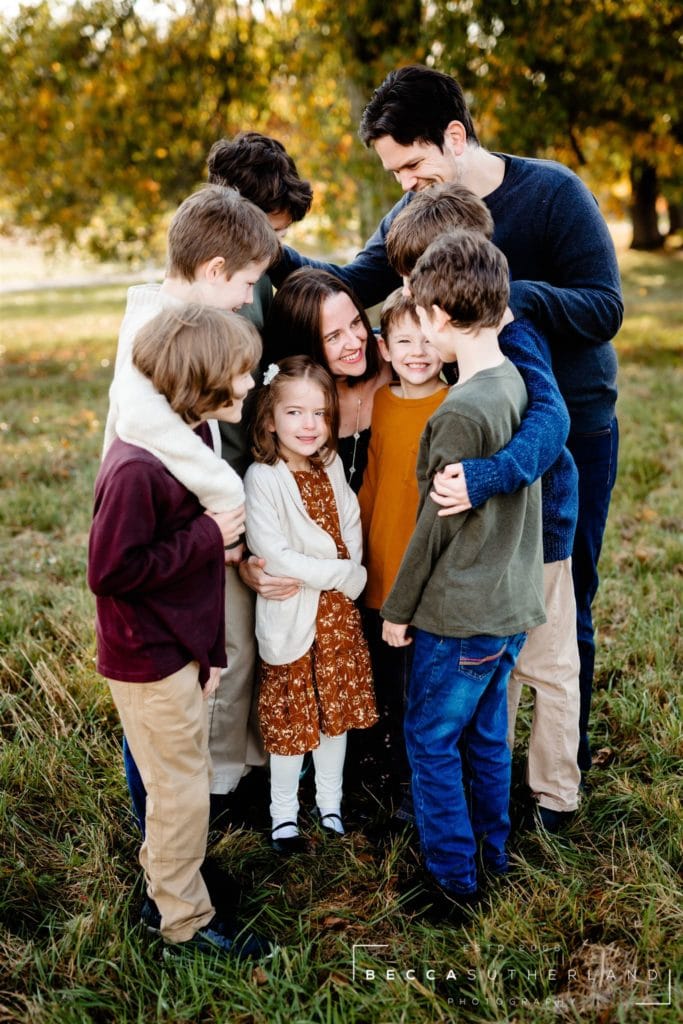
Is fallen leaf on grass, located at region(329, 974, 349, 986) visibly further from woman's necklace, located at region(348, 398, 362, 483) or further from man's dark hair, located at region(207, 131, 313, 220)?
man's dark hair, located at region(207, 131, 313, 220)

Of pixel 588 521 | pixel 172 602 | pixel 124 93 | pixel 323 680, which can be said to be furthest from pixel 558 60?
pixel 172 602

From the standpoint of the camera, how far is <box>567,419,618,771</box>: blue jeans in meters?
2.91

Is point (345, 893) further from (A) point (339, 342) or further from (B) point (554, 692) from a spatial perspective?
(A) point (339, 342)

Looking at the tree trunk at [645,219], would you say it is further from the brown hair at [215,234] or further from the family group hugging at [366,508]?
the brown hair at [215,234]

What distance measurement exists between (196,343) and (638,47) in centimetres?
815

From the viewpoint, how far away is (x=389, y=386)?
9.57 feet

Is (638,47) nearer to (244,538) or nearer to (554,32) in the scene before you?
(554,32)

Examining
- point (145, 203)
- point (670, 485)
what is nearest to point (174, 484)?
point (670, 485)

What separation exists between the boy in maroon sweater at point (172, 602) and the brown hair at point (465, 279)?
506mm

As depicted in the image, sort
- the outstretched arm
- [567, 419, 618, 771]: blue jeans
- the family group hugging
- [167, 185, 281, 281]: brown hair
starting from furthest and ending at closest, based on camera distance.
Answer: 1. the outstretched arm
2. [567, 419, 618, 771]: blue jeans
3. [167, 185, 281, 281]: brown hair
4. the family group hugging

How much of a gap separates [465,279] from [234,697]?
1.69 meters

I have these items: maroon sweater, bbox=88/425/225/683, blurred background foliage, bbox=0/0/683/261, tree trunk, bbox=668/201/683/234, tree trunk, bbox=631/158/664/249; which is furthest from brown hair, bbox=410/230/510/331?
tree trunk, bbox=668/201/683/234

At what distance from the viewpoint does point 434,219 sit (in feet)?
8.20

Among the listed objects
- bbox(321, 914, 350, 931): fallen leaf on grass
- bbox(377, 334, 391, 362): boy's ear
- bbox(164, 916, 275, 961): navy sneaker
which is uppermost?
bbox(377, 334, 391, 362): boy's ear
